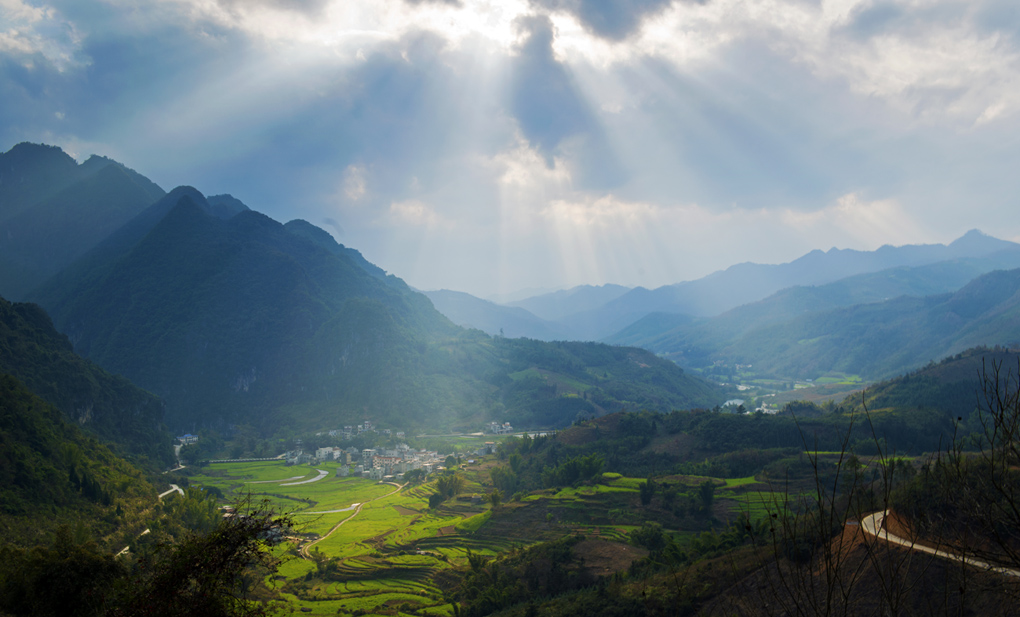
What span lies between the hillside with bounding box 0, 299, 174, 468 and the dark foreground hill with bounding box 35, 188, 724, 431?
1523 inches

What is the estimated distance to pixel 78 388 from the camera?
72.8 m

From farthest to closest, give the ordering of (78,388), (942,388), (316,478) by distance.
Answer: (942,388), (316,478), (78,388)

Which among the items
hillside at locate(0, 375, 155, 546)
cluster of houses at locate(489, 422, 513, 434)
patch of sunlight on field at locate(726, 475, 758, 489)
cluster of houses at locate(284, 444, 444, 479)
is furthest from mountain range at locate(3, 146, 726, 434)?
patch of sunlight on field at locate(726, 475, 758, 489)

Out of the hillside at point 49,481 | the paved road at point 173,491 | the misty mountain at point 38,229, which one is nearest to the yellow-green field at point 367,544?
the paved road at point 173,491

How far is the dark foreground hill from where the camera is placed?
130 metres

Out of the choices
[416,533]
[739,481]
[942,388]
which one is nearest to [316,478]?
[416,533]

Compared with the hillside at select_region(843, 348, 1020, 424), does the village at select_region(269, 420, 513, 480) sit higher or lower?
lower

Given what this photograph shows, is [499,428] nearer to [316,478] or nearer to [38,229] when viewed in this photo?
[316,478]

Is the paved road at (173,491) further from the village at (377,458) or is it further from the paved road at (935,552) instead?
the paved road at (935,552)

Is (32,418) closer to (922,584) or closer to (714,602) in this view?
(714,602)

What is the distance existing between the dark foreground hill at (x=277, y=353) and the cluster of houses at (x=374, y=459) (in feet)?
72.5

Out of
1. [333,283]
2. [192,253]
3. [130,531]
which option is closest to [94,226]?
[192,253]

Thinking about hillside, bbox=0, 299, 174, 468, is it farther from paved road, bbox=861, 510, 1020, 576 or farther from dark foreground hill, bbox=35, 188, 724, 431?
paved road, bbox=861, 510, 1020, 576

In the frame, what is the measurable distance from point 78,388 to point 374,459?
44.0 meters
